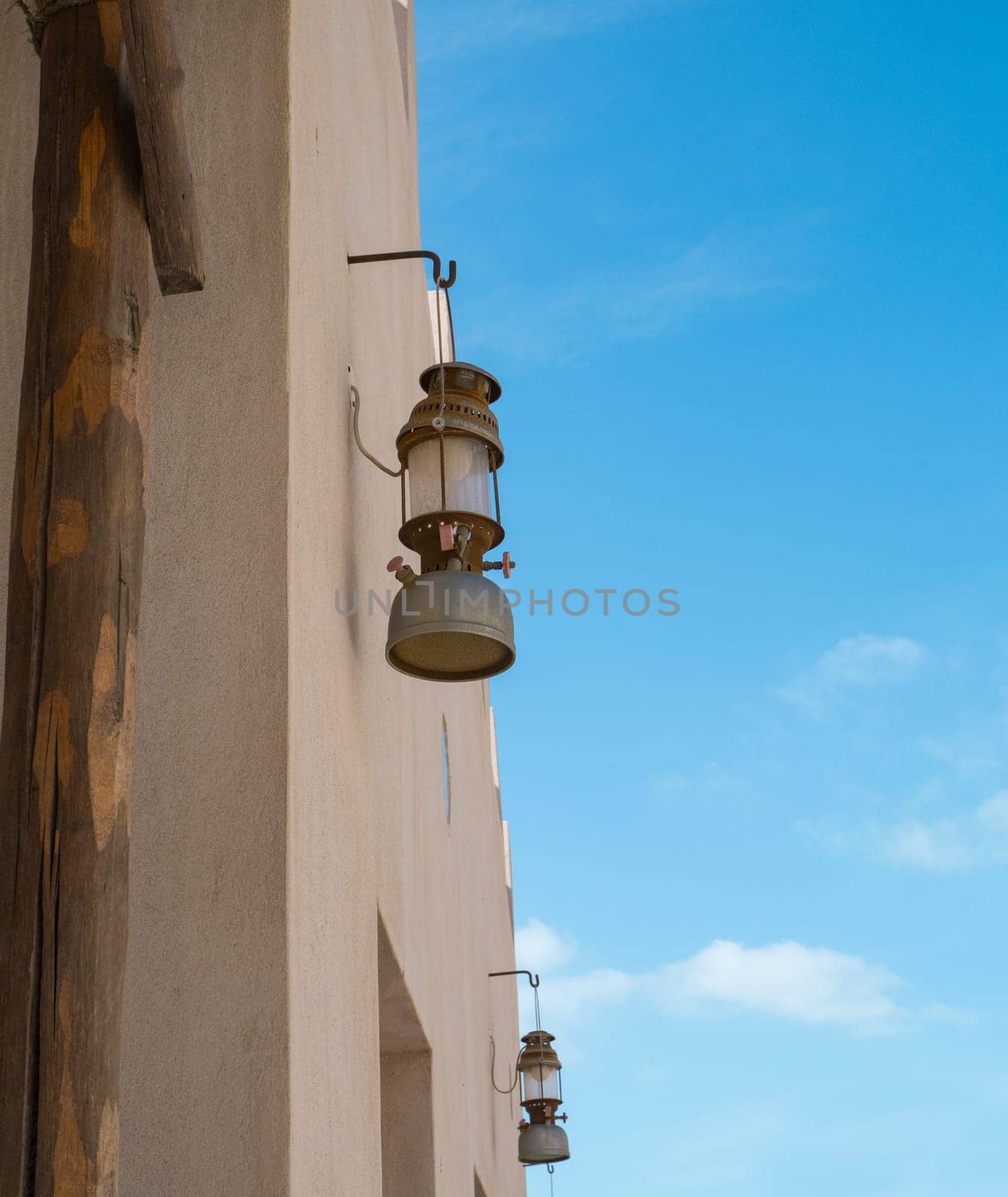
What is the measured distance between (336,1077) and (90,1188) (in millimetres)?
1097

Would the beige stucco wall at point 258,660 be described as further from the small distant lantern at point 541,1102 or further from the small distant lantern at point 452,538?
the small distant lantern at point 541,1102

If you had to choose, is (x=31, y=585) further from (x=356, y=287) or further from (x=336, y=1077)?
(x=356, y=287)

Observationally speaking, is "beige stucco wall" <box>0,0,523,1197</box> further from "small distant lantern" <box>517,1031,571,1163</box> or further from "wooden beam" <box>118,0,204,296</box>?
"small distant lantern" <box>517,1031,571,1163</box>

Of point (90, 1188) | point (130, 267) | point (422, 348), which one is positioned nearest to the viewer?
point (90, 1188)

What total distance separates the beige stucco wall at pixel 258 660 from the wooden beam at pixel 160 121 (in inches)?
18.9

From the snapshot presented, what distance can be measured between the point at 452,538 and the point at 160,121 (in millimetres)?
1356

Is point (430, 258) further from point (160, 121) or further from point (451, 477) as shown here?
point (160, 121)

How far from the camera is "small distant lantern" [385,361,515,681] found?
3.52 m

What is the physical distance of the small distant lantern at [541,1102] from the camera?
920cm

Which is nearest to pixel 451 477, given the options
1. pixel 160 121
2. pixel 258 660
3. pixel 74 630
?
pixel 258 660

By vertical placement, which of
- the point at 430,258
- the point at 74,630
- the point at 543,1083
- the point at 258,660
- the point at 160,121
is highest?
the point at 430,258

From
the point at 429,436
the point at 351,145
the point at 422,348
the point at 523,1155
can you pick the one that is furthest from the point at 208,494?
the point at 523,1155

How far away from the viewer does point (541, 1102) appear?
31.0ft

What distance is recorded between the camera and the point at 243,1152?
255cm
